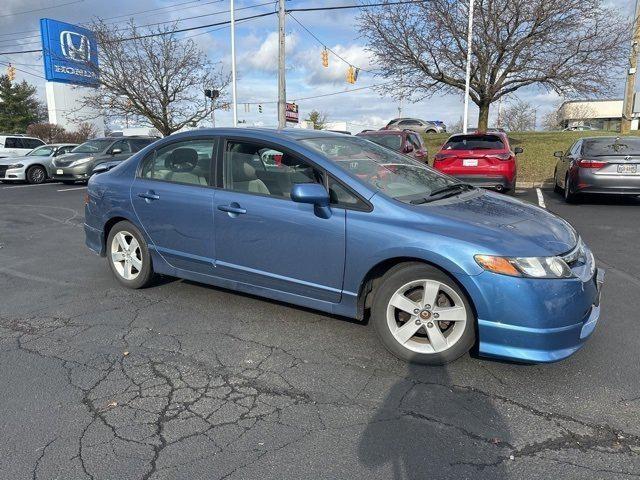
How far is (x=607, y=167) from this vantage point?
373 inches

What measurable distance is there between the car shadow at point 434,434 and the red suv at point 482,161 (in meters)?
7.93

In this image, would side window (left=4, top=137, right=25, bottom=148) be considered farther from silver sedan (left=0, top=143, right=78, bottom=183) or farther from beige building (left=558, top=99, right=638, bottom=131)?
beige building (left=558, top=99, right=638, bottom=131)

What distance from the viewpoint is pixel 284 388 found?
3121 mm

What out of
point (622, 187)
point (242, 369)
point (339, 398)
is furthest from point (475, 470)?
point (622, 187)

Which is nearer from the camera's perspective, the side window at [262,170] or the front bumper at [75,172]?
the side window at [262,170]

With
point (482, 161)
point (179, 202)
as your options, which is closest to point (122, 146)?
point (482, 161)

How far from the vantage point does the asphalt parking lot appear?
2.42 metres

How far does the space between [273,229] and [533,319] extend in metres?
1.91

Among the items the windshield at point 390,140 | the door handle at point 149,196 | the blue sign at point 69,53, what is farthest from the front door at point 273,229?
the blue sign at point 69,53

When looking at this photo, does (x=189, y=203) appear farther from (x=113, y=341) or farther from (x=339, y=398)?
(x=339, y=398)

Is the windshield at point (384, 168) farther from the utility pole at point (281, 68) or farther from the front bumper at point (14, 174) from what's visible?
the front bumper at point (14, 174)

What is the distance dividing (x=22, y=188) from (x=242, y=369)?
51.0 ft

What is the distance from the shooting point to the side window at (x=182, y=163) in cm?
437

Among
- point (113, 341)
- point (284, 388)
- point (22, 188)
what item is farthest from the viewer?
point (22, 188)
